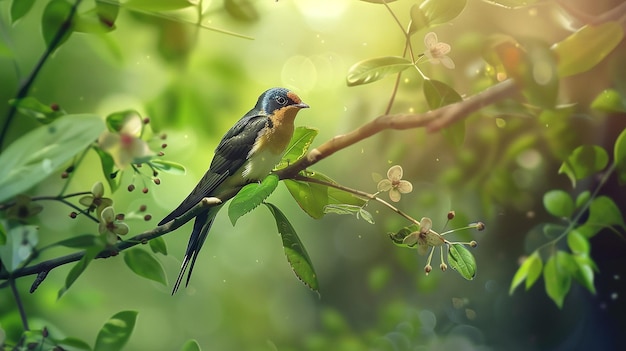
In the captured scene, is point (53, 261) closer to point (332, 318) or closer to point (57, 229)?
point (57, 229)

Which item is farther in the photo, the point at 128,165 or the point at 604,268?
the point at 604,268

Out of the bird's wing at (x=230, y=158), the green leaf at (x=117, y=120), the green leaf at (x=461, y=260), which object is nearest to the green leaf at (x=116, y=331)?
the bird's wing at (x=230, y=158)

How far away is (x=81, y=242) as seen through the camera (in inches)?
26.6

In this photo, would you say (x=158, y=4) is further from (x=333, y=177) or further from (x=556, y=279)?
(x=556, y=279)

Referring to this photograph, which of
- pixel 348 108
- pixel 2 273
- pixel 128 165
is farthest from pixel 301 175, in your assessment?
pixel 2 273

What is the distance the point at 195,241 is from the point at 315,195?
167 millimetres

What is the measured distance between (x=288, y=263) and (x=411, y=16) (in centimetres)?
37

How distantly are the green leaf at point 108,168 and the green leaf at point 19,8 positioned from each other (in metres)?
0.17

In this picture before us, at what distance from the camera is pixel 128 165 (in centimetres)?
72

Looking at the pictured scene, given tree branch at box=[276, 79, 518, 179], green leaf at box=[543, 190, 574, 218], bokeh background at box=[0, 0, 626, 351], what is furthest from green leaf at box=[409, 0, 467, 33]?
green leaf at box=[543, 190, 574, 218]

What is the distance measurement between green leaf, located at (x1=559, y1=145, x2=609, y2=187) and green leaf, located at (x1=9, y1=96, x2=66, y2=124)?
0.73 m

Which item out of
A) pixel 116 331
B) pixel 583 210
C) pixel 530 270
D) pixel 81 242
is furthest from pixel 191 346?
pixel 583 210

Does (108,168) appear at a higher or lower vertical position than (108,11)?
lower

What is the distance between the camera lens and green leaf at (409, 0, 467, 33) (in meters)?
0.82
